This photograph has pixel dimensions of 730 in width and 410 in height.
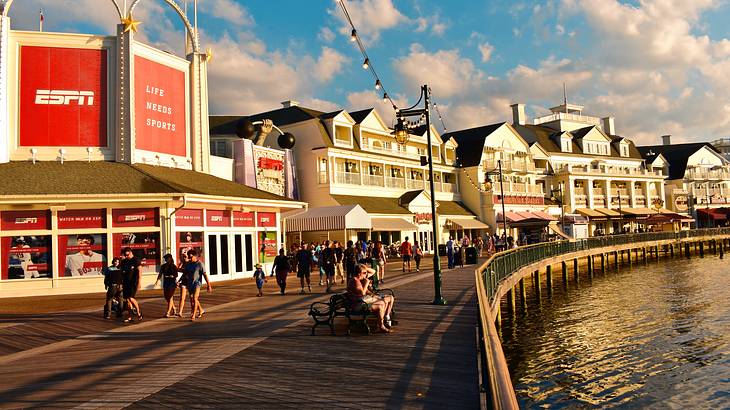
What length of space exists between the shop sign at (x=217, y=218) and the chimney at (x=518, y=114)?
48354 mm

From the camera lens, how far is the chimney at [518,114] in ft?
219

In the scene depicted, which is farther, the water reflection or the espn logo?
the espn logo

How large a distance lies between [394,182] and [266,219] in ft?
60.1

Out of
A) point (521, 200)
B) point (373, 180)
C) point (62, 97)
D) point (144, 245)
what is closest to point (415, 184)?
point (373, 180)

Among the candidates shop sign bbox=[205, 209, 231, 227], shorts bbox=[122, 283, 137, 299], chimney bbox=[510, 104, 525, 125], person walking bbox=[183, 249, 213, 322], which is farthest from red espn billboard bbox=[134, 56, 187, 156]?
chimney bbox=[510, 104, 525, 125]

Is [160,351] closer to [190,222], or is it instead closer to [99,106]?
[190,222]

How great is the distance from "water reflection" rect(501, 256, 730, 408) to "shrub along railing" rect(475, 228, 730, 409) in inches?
74.9

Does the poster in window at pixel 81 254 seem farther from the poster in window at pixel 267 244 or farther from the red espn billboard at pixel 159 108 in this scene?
the poster in window at pixel 267 244

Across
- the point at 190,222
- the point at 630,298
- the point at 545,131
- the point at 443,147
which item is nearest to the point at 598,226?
the point at 545,131

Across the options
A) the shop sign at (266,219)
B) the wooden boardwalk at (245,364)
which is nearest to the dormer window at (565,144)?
the shop sign at (266,219)

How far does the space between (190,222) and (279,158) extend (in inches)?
465

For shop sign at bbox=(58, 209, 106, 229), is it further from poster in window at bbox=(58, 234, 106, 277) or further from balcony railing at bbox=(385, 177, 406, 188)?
balcony railing at bbox=(385, 177, 406, 188)

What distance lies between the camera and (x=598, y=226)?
6462 centimetres

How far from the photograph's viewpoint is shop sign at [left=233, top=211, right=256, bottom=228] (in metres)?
25.7
